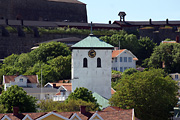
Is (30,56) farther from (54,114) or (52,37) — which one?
(54,114)

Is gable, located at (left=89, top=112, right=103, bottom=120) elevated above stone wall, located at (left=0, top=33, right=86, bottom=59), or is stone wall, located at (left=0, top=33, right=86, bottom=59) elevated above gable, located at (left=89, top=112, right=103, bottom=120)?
gable, located at (left=89, top=112, right=103, bottom=120)

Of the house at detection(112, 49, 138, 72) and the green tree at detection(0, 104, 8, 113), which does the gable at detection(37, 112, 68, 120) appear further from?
the house at detection(112, 49, 138, 72)

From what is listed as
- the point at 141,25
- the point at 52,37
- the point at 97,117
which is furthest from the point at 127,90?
the point at 141,25

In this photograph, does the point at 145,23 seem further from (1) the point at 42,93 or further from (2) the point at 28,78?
(1) the point at 42,93

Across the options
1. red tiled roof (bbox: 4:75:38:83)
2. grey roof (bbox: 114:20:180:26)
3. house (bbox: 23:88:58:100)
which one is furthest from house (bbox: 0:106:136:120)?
grey roof (bbox: 114:20:180:26)

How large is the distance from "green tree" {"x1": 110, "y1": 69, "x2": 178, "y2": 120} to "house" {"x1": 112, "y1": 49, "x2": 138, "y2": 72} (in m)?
46.7

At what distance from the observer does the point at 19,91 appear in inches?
2437

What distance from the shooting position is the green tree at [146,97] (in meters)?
59.5

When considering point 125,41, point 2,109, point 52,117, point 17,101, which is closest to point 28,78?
point 17,101

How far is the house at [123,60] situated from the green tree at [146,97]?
4672 centimetres

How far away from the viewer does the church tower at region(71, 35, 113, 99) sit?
69.8 m

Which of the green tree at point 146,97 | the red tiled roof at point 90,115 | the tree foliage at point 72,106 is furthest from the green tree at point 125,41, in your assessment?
the red tiled roof at point 90,115

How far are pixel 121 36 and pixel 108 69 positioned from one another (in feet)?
176

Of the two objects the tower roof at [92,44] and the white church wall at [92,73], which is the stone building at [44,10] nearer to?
the tower roof at [92,44]
